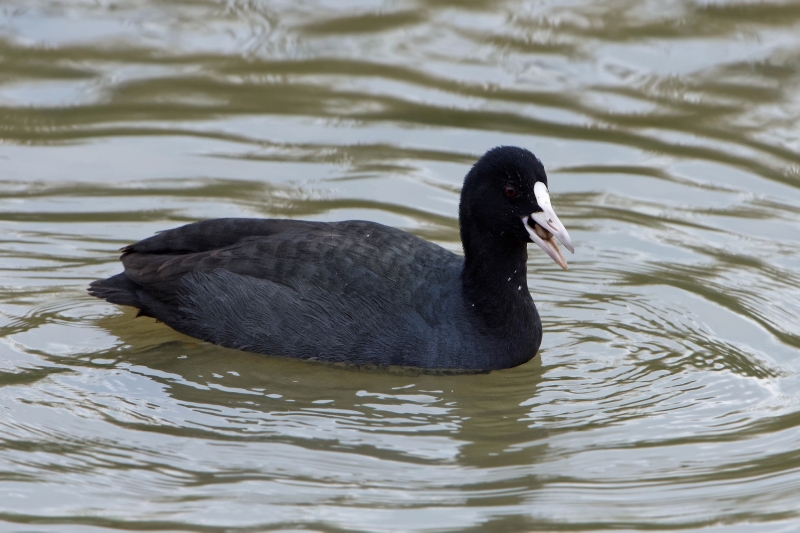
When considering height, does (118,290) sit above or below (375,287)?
below

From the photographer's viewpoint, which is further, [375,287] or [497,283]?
[497,283]

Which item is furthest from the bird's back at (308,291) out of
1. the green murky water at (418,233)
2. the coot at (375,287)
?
the green murky water at (418,233)

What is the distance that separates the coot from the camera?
21.0 ft

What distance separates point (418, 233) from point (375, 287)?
5.61 feet

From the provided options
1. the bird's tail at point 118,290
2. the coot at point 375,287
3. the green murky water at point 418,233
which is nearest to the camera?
the green murky water at point 418,233

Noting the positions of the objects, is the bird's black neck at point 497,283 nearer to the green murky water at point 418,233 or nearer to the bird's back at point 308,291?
the bird's back at point 308,291

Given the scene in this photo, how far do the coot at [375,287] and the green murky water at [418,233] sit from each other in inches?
5.9

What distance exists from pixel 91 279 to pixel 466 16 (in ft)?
16.1

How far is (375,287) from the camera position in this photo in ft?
21.2

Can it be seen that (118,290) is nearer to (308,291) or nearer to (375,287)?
(308,291)

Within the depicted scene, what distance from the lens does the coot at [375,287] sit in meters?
6.41

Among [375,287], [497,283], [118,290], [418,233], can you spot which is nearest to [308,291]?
[375,287]

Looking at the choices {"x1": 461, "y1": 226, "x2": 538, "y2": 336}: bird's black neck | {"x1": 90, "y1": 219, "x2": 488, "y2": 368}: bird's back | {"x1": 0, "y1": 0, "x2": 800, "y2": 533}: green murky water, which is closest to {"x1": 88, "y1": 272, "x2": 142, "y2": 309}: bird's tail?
{"x1": 90, "y1": 219, "x2": 488, "y2": 368}: bird's back

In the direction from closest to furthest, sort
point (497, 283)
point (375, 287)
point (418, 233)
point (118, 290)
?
1. point (375, 287)
2. point (497, 283)
3. point (118, 290)
4. point (418, 233)
